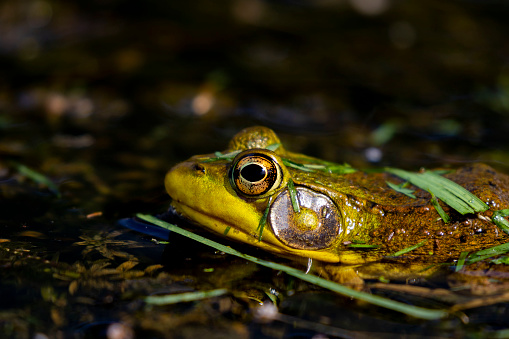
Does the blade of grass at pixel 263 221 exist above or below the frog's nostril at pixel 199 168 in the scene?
below

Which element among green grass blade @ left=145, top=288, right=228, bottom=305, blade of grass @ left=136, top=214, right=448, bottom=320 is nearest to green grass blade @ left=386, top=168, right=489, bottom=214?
blade of grass @ left=136, top=214, right=448, bottom=320

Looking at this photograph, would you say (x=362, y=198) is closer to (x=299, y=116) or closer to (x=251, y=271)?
(x=251, y=271)

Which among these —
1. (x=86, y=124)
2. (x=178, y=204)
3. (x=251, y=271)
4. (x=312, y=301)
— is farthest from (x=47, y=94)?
(x=312, y=301)

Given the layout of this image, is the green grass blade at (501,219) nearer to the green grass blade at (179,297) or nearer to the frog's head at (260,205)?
the frog's head at (260,205)

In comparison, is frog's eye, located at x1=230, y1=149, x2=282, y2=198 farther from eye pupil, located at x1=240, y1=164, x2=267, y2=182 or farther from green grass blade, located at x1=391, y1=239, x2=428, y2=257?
green grass blade, located at x1=391, y1=239, x2=428, y2=257

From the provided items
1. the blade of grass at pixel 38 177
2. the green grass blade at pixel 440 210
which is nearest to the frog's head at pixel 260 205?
the green grass blade at pixel 440 210

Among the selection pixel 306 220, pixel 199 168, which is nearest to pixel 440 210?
pixel 306 220
